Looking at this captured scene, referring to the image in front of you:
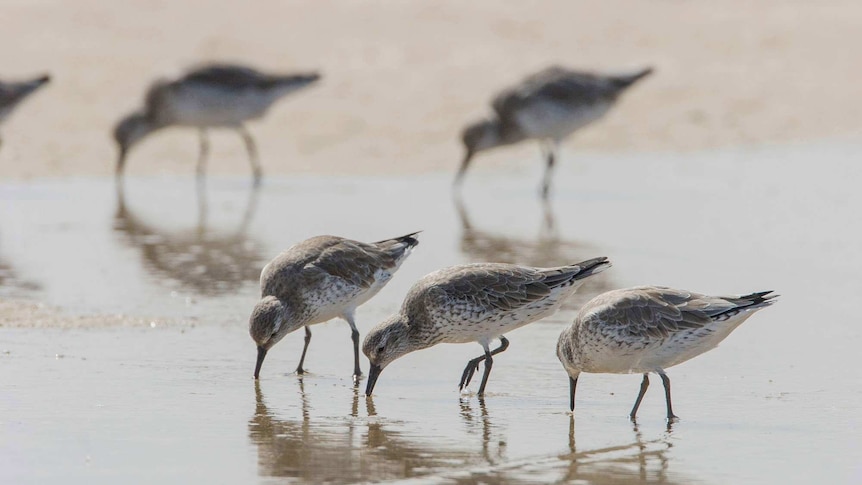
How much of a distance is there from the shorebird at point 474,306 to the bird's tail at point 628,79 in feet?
38.7

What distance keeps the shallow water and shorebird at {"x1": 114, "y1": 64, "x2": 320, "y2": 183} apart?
2.80 metres

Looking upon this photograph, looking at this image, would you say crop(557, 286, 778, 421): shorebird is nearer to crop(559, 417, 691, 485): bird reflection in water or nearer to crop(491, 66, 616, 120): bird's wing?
crop(559, 417, 691, 485): bird reflection in water

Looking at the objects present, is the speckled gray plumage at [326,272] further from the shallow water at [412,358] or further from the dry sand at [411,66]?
the dry sand at [411,66]

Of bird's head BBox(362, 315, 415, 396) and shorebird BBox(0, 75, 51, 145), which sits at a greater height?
shorebird BBox(0, 75, 51, 145)

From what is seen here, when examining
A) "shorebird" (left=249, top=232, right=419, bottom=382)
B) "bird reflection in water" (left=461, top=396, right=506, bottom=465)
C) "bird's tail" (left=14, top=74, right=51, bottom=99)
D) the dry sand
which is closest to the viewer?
"bird reflection in water" (left=461, top=396, right=506, bottom=465)

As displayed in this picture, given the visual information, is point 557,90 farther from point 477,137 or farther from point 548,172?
point 548,172

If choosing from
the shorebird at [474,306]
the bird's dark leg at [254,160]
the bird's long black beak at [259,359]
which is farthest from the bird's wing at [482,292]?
the bird's dark leg at [254,160]

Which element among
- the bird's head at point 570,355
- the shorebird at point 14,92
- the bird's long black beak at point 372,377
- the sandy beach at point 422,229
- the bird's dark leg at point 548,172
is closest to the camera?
the sandy beach at point 422,229

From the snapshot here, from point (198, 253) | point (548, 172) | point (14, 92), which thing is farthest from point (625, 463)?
point (14, 92)

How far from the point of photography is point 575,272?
32.0 feet

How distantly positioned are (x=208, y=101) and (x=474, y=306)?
42.0 feet

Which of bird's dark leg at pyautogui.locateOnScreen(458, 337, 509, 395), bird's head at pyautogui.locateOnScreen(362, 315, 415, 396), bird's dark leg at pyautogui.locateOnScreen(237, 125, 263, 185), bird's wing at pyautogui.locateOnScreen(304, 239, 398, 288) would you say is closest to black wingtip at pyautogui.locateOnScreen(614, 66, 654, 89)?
bird's dark leg at pyautogui.locateOnScreen(237, 125, 263, 185)

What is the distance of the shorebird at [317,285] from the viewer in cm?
982

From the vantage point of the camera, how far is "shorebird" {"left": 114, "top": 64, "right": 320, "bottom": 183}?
21.6 m
